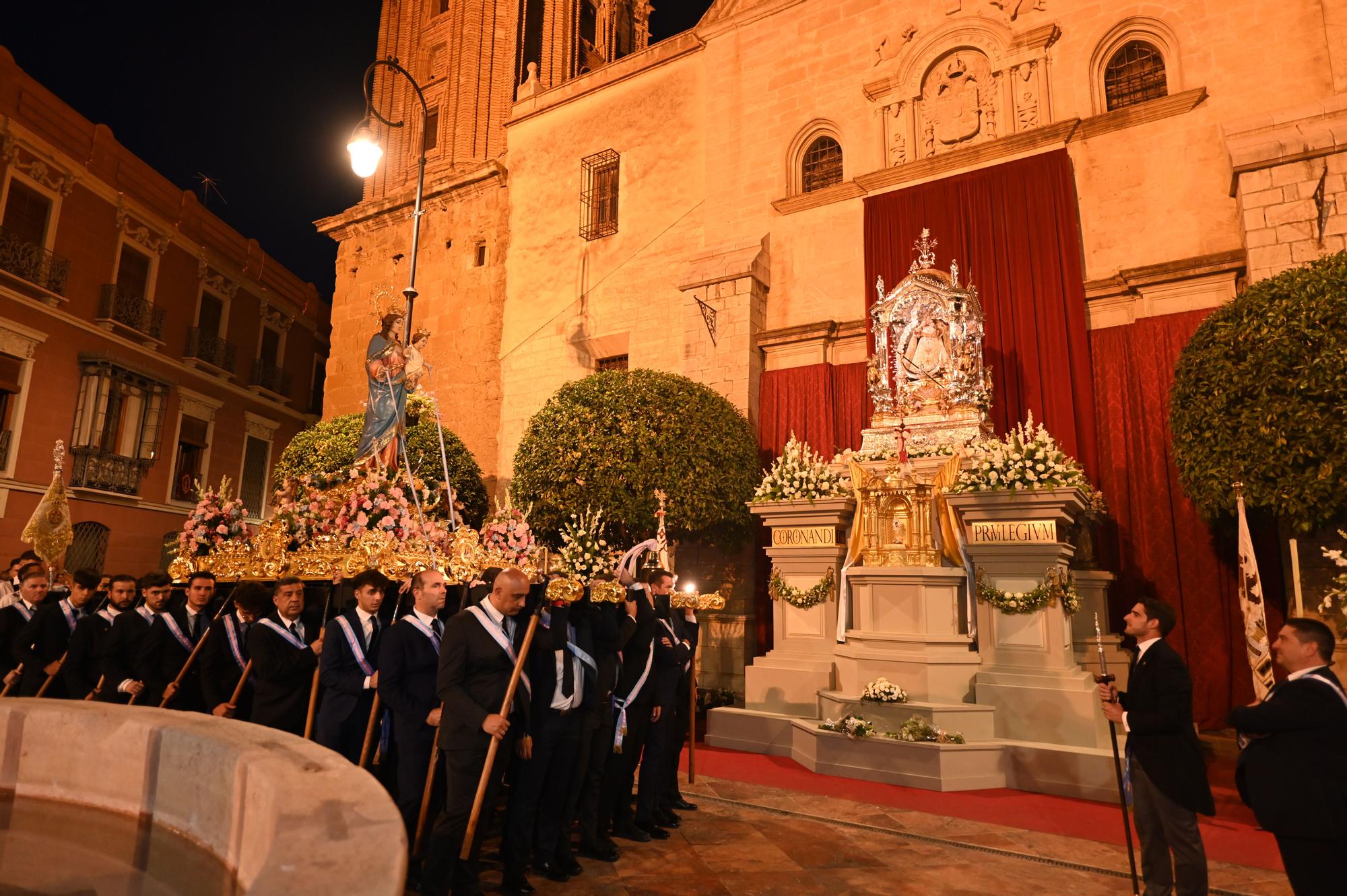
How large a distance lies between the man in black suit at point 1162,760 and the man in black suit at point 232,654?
5.37 metres

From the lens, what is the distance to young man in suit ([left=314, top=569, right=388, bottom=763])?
5.00 metres

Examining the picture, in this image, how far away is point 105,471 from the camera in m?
17.4

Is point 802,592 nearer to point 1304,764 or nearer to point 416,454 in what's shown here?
point 1304,764

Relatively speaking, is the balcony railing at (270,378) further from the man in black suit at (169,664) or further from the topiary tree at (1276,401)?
the topiary tree at (1276,401)

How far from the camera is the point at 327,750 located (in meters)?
2.49

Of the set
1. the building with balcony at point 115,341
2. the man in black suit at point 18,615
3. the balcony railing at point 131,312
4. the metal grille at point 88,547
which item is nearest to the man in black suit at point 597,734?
the man in black suit at point 18,615

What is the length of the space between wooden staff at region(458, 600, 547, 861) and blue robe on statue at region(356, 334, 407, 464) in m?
5.16

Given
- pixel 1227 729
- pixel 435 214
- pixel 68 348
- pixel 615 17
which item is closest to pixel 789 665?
pixel 1227 729

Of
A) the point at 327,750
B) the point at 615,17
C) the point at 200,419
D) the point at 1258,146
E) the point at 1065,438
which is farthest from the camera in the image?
the point at 615,17

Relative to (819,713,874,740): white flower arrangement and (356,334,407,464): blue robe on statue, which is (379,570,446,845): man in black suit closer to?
(819,713,874,740): white flower arrangement

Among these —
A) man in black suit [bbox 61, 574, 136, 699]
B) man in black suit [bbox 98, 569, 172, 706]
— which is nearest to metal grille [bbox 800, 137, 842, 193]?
man in black suit [bbox 98, 569, 172, 706]

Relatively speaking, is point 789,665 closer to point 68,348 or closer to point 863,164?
point 863,164

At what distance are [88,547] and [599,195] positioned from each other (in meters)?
12.7

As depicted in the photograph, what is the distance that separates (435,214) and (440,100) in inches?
160
